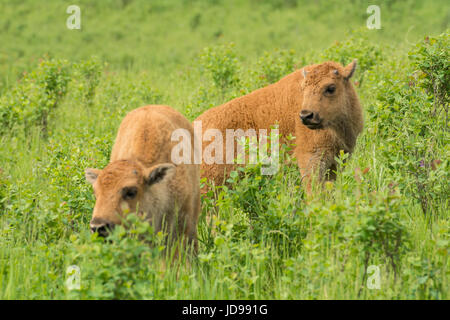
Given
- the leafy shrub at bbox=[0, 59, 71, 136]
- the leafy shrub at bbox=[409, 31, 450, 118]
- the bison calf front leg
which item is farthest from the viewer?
the leafy shrub at bbox=[0, 59, 71, 136]

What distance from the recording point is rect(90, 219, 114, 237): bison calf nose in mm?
5312

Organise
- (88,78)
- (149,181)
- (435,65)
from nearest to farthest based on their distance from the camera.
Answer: (149,181), (435,65), (88,78)

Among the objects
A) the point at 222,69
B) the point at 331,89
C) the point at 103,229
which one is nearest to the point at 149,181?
the point at 103,229

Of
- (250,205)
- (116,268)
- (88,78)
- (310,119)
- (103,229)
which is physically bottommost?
(116,268)

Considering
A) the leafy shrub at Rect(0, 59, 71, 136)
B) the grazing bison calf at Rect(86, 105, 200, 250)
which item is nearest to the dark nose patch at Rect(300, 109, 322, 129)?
the grazing bison calf at Rect(86, 105, 200, 250)

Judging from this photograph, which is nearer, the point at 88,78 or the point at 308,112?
the point at 308,112

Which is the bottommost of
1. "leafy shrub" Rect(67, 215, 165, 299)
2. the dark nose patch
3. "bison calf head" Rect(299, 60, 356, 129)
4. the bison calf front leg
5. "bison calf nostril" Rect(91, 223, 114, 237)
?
"leafy shrub" Rect(67, 215, 165, 299)

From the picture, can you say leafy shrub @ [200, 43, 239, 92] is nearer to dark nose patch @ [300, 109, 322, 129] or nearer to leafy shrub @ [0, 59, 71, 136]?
leafy shrub @ [0, 59, 71, 136]

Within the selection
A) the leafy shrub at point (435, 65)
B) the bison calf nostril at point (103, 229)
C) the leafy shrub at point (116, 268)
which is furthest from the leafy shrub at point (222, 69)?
the leafy shrub at point (116, 268)

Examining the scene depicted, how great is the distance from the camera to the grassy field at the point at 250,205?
5.23 meters

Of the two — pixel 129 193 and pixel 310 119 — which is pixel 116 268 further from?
pixel 310 119

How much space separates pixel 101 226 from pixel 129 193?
543 mm

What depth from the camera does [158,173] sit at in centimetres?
596
